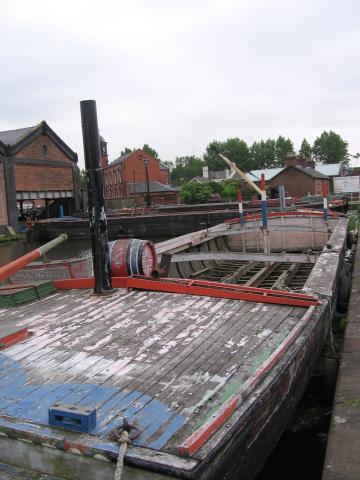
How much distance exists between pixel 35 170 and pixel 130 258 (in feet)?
112

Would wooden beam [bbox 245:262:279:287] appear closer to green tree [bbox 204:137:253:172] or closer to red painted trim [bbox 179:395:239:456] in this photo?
red painted trim [bbox 179:395:239:456]

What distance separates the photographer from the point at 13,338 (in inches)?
165

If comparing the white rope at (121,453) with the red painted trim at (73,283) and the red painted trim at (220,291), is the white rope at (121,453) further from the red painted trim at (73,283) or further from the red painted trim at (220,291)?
the red painted trim at (73,283)

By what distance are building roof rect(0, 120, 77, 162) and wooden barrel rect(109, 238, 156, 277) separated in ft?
104

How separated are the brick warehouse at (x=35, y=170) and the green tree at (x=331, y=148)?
9259cm

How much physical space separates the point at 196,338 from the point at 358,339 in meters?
2.02

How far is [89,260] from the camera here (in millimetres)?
7016

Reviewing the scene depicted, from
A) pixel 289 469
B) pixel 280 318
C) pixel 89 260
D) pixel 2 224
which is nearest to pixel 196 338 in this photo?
pixel 280 318

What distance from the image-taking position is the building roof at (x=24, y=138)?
35.1 metres

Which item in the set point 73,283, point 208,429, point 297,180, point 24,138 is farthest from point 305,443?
point 297,180

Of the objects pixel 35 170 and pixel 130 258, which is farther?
pixel 35 170

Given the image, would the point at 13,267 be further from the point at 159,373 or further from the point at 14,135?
the point at 14,135

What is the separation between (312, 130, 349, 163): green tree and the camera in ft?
396

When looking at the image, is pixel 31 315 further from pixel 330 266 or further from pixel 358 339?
pixel 330 266
